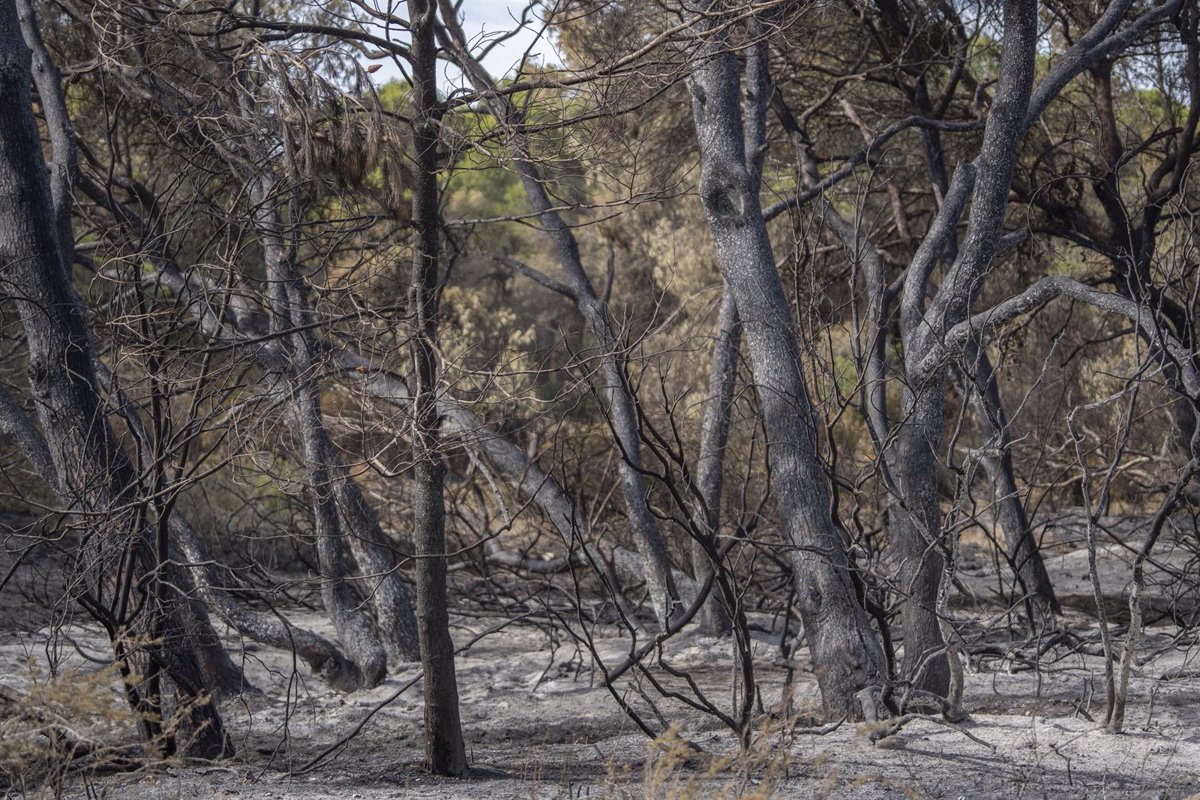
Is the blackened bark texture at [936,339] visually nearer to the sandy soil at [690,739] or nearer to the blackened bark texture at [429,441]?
the sandy soil at [690,739]

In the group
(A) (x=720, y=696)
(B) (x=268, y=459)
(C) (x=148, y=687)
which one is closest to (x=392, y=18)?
(B) (x=268, y=459)

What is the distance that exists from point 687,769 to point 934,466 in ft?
6.63

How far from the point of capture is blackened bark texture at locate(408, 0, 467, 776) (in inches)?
193

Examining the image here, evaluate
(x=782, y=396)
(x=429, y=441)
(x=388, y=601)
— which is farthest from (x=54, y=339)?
(x=782, y=396)

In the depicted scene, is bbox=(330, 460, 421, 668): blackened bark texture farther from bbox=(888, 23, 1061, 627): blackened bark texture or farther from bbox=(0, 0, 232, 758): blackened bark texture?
bbox=(888, 23, 1061, 627): blackened bark texture

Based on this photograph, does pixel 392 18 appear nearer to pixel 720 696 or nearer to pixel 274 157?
pixel 274 157

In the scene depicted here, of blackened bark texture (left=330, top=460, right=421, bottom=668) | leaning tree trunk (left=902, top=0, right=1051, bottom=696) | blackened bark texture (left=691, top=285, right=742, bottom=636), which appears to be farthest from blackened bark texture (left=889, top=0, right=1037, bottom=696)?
blackened bark texture (left=330, top=460, right=421, bottom=668)

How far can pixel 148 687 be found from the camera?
5.25 m

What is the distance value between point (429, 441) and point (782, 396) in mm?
1995

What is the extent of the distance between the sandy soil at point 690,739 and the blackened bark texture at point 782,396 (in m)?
0.38

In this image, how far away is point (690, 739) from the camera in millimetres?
5633

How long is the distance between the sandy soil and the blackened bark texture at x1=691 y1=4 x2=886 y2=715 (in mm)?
382

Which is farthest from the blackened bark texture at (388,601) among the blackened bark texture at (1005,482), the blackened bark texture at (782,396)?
the blackened bark texture at (1005,482)

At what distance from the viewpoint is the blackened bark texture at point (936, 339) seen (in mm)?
5957
